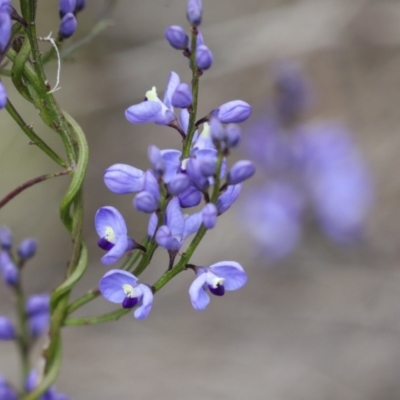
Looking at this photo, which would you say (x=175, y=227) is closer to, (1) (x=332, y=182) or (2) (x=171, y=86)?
(2) (x=171, y=86)

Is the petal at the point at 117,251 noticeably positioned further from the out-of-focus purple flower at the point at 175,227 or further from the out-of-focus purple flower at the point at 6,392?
the out-of-focus purple flower at the point at 6,392

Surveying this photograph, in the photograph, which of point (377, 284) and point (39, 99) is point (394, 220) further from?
point (39, 99)

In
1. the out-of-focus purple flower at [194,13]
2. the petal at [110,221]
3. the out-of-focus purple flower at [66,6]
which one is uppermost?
the out-of-focus purple flower at [194,13]

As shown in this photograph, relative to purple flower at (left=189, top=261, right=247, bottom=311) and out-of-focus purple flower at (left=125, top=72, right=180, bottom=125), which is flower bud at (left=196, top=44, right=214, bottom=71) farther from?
purple flower at (left=189, top=261, right=247, bottom=311)

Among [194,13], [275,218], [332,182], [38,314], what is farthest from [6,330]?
[332,182]

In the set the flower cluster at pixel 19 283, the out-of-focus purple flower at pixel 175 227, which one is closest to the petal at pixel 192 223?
the out-of-focus purple flower at pixel 175 227

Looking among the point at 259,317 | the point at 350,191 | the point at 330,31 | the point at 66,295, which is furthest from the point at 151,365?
the point at 66,295
